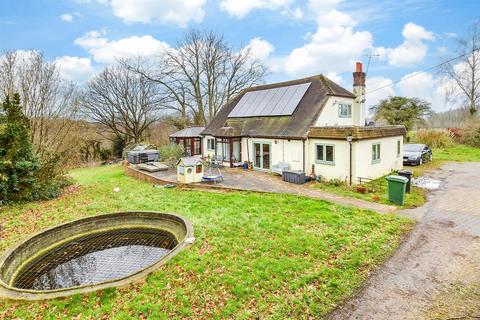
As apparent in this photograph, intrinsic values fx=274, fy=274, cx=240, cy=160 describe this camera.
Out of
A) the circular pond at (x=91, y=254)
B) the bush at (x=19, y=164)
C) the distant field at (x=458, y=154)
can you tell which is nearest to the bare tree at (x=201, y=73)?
the distant field at (x=458, y=154)

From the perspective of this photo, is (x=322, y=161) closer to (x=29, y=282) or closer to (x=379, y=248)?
(x=379, y=248)

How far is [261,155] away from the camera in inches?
722

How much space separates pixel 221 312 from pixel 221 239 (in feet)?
9.56

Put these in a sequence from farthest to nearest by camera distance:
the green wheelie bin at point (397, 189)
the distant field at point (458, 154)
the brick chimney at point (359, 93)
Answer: the distant field at point (458, 154) → the brick chimney at point (359, 93) → the green wheelie bin at point (397, 189)

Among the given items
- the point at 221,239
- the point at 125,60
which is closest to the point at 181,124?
the point at 125,60

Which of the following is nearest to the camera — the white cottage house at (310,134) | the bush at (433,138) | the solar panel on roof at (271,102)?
the white cottage house at (310,134)

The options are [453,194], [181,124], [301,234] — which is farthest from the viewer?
[181,124]

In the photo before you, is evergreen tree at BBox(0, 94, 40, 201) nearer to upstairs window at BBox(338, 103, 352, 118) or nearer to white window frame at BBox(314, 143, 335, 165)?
white window frame at BBox(314, 143, 335, 165)

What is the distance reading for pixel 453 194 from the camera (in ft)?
41.7

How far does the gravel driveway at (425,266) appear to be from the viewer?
17.6ft

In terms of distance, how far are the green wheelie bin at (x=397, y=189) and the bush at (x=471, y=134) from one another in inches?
1017

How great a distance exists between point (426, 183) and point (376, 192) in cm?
406

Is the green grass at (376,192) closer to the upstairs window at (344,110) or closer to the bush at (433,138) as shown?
the upstairs window at (344,110)

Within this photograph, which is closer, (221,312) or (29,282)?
(221,312)
